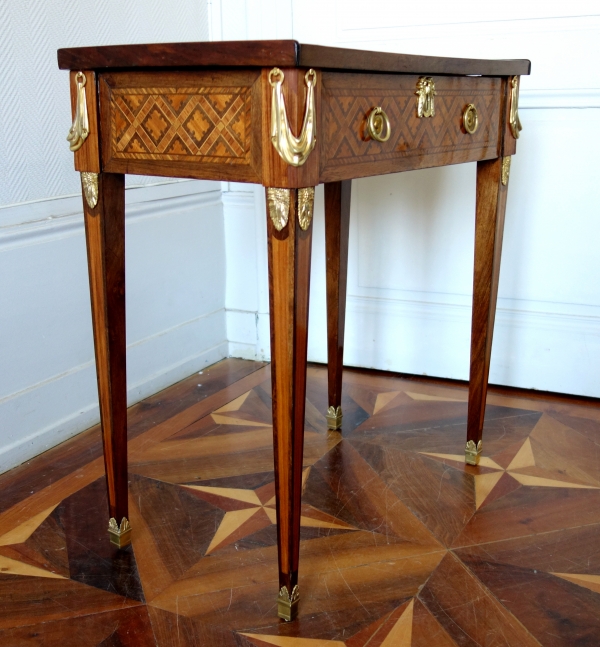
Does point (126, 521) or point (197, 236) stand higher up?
point (197, 236)

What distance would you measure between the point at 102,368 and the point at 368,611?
22.5 inches

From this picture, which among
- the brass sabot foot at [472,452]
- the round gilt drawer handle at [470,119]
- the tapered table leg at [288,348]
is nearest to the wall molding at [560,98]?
the round gilt drawer handle at [470,119]

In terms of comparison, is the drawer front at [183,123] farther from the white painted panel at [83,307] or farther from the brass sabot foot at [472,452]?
the brass sabot foot at [472,452]

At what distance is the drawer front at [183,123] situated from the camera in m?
0.96

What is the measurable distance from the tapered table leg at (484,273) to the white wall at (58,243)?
90 centimetres

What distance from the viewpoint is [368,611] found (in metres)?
1.14

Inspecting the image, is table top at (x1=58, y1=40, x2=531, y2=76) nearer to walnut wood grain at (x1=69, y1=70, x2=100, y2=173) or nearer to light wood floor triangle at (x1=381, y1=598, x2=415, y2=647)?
walnut wood grain at (x1=69, y1=70, x2=100, y2=173)

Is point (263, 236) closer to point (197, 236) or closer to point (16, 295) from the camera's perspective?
point (197, 236)

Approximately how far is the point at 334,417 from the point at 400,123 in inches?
33.4

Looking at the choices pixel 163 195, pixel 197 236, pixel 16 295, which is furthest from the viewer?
pixel 197 236

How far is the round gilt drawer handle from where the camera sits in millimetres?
1343

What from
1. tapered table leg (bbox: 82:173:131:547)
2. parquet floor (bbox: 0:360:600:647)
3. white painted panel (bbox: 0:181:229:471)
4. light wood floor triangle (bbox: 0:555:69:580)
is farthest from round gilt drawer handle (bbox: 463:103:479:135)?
light wood floor triangle (bbox: 0:555:69:580)

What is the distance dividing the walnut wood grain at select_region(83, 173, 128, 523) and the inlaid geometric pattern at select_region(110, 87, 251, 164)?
10 centimetres

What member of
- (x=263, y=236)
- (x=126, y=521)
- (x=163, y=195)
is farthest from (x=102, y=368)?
(x=263, y=236)
